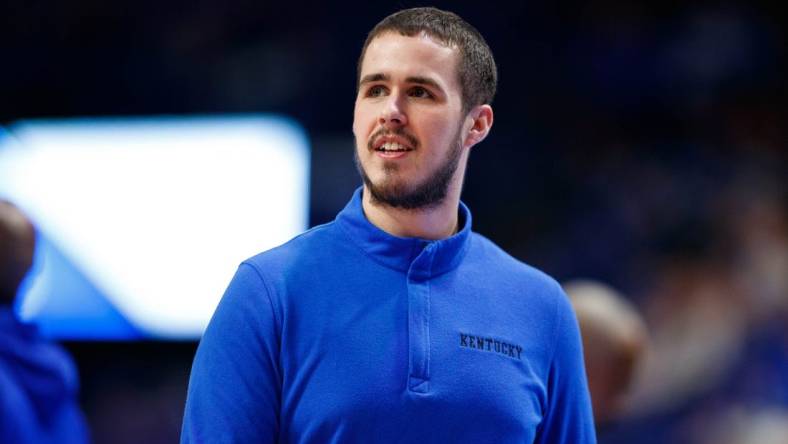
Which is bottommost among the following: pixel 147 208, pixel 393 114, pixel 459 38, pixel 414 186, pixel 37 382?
pixel 147 208

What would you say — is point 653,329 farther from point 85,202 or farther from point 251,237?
point 85,202

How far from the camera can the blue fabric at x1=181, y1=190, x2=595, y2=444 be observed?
1.71m

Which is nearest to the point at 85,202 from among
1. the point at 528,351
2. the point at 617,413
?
the point at 617,413

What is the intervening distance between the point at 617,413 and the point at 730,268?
332 centimetres

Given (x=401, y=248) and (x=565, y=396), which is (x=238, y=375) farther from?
(x=565, y=396)

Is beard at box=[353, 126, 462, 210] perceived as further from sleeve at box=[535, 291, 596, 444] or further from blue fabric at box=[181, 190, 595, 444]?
sleeve at box=[535, 291, 596, 444]

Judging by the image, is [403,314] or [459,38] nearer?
[403,314]

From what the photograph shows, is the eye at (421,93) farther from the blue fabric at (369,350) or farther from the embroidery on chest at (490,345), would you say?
the embroidery on chest at (490,345)

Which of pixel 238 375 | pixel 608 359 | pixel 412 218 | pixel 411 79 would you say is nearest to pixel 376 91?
pixel 411 79

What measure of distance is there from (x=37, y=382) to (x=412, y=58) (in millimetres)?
1738

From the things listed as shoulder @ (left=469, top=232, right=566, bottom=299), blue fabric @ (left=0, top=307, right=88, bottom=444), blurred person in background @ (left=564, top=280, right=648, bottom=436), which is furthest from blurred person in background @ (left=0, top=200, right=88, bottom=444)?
shoulder @ (left=469, top=232, right=566, bottom=299)

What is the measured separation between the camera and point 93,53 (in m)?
6.45

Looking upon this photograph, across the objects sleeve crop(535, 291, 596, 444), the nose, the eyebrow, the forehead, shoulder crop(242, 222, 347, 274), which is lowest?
sleeve crop(535, 291, 596, 444)

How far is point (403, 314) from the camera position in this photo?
180 cm
